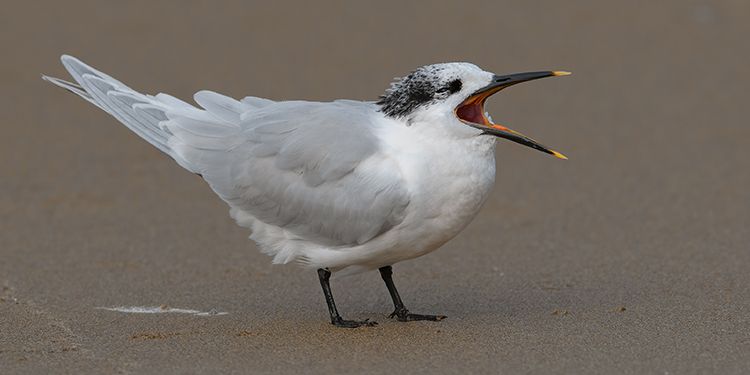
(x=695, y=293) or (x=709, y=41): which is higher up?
(x=709, y=41)

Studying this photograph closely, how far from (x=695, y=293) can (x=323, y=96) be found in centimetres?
435

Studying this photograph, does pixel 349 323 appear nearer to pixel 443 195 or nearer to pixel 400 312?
pixel 400 312

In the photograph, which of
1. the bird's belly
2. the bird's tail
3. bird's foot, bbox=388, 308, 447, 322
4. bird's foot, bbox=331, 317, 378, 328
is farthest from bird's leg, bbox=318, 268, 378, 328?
the bird's tail

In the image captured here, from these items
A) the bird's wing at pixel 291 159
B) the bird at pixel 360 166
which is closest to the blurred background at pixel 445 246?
the bird at pixel 360 166

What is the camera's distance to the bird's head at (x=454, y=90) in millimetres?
5008

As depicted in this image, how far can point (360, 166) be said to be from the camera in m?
5.12

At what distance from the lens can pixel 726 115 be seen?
920 centimetres

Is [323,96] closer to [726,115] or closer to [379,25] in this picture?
[379,25]

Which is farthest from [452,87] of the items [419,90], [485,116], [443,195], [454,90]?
[443,195]

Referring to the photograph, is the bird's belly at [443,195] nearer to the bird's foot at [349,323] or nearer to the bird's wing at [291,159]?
the bird's wing at [291,159]

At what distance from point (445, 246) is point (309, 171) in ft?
6.03

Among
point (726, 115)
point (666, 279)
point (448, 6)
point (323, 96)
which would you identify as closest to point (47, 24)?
point (323, 96)

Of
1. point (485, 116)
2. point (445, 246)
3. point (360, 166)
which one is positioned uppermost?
point (485, 116)

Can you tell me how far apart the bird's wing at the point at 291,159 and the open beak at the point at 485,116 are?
38cm
